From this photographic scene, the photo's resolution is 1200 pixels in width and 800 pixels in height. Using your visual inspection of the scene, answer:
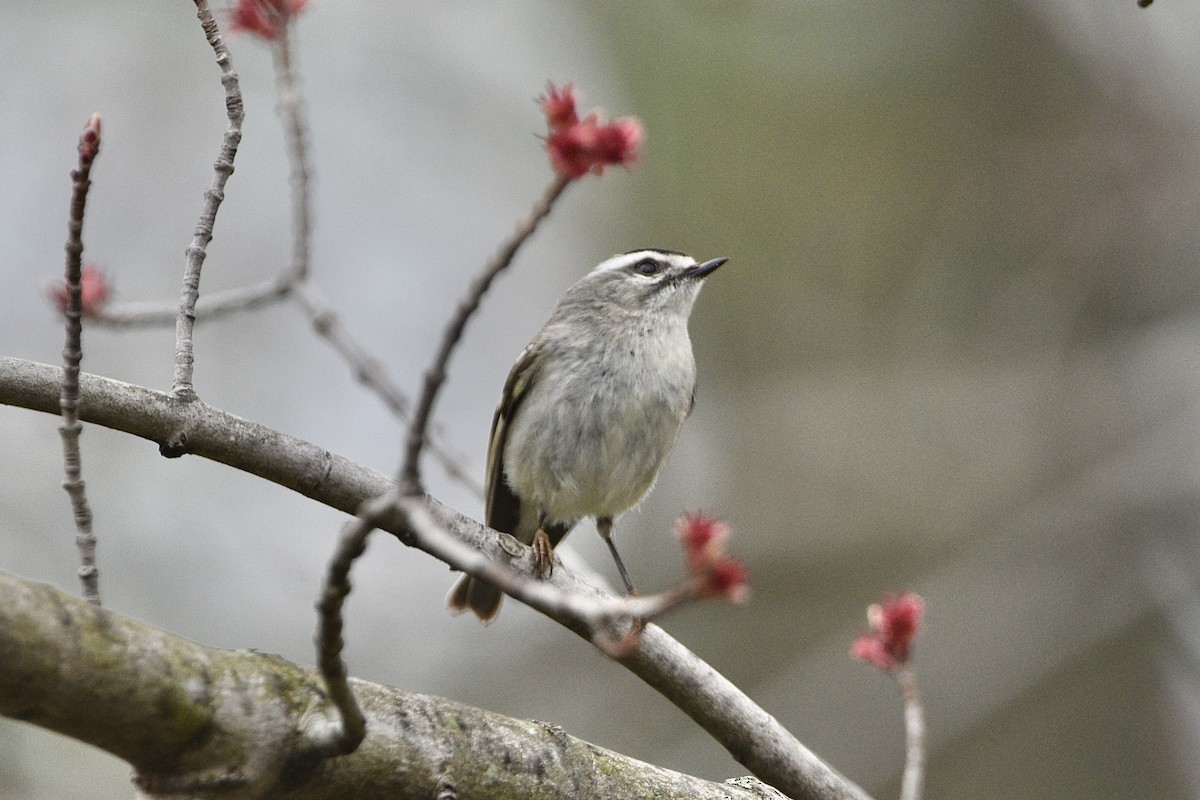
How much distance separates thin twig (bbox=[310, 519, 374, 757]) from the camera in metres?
1.84

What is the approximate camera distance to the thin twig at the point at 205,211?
2.98 m

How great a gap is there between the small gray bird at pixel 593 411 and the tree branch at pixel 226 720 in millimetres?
2158

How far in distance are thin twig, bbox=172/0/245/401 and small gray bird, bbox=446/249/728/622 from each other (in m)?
2.14

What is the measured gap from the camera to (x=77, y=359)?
8.43ft

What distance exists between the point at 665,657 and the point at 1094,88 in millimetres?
8273

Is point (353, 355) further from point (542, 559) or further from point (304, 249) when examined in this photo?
point (542, 559)

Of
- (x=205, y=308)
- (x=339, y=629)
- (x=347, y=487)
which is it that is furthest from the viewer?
(x=205, y=308)

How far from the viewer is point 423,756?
2.57 m

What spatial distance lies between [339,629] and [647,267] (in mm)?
4019

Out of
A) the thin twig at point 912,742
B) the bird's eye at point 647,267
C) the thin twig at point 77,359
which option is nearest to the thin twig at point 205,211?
the thin twig at point 77,359

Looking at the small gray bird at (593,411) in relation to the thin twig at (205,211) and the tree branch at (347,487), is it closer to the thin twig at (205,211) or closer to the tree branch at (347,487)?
the tree branch at (347,487)

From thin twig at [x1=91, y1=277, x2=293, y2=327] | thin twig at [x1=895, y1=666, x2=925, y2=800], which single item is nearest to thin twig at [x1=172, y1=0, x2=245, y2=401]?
thin twig at [x1=91, y1=277, x2=293, y2=327]

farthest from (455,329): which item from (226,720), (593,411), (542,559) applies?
(593,411)

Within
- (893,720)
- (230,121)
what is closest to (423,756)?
(230,121)
